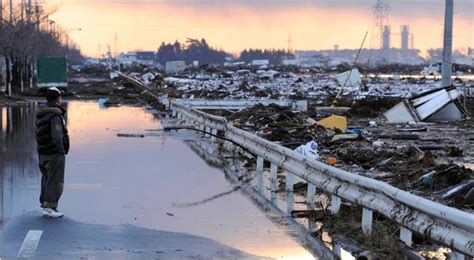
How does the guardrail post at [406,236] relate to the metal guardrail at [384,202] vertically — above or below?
below

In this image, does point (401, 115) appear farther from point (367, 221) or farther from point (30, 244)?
point (30, 244)

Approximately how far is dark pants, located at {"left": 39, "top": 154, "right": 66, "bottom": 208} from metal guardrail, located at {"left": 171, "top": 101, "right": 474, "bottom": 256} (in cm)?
349

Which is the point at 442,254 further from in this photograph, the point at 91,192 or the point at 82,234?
the point at 91,192

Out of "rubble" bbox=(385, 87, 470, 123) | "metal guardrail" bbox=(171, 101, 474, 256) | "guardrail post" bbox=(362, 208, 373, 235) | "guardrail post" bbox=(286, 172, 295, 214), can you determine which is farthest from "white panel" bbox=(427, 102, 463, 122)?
"guardrail post" bbox=(362, 208, 373, 235)

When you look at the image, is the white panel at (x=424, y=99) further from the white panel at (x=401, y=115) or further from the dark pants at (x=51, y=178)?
the dark pants at (x=51, y=178)

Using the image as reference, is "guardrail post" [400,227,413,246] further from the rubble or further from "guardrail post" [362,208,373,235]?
the rubble

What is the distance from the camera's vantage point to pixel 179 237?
8875mm

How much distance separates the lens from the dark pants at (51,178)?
10.1m

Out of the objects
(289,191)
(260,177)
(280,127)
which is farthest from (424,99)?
(289,191)

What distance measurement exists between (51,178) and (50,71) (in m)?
48.4

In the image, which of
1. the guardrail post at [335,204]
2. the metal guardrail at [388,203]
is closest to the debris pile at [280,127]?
the metal guardrail at [388,203]

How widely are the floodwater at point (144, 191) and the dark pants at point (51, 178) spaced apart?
1.19ft

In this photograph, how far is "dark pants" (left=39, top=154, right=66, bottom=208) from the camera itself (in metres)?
10.1

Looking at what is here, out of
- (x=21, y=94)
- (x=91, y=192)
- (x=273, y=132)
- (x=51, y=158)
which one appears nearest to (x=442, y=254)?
(x=51, y=158)
